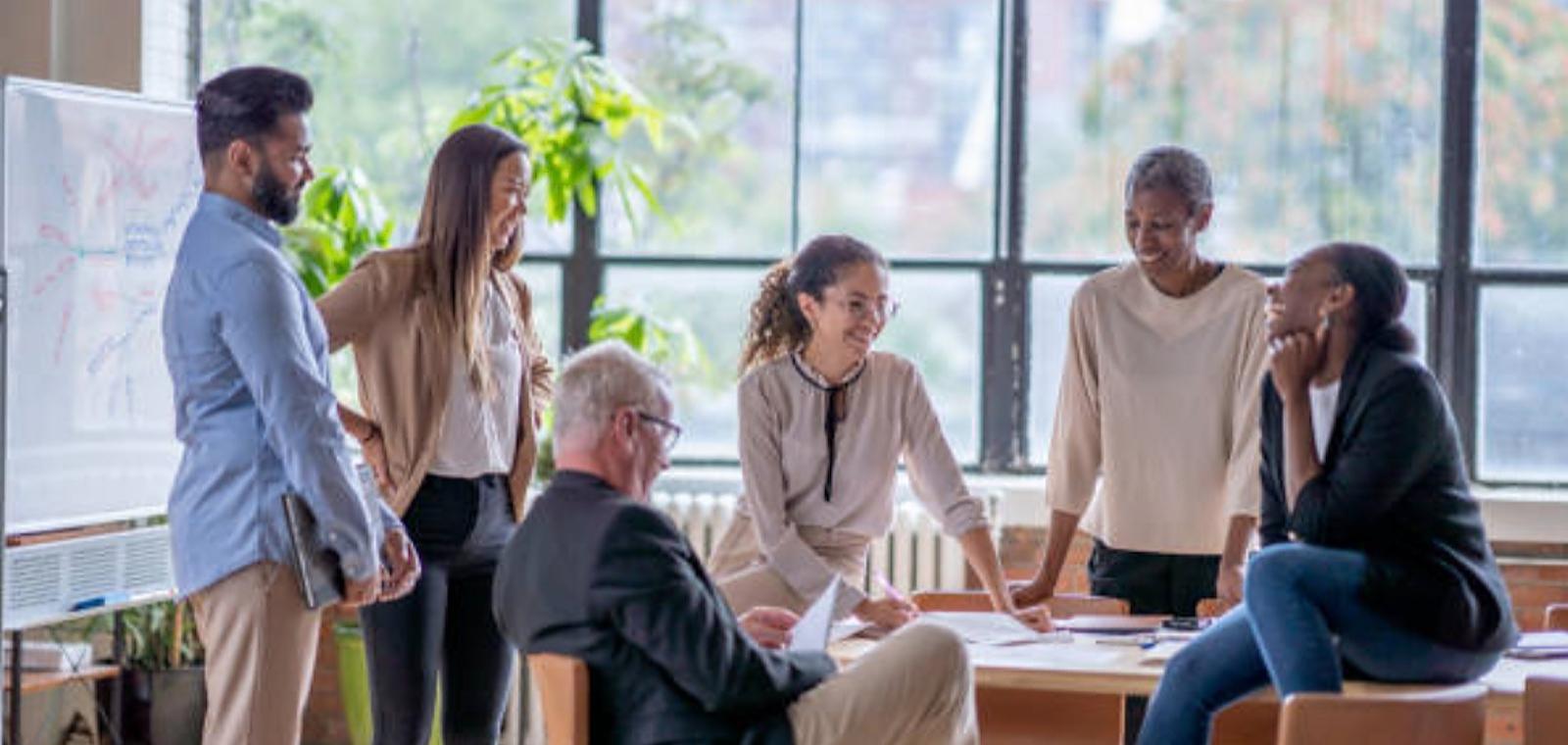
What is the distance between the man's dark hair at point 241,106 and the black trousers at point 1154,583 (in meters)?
1.92

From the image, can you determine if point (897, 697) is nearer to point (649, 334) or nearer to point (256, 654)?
point (256, 654)

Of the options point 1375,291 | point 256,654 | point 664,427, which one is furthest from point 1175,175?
point 256,654

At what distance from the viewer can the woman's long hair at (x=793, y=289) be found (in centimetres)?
405

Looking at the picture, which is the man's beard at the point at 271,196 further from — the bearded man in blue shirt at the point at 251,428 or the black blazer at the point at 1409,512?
the black blazer at the point at 1409,512

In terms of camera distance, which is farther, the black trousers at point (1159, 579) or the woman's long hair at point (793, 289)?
the black trousers at point (1159, 579)

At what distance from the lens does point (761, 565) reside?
13.0 ft

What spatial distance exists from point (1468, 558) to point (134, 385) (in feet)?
10.5

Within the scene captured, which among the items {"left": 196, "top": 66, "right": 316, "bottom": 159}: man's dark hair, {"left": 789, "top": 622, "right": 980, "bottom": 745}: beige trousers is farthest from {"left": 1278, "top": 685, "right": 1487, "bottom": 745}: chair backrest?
{"left": 196, "top": 66, "right": 316, "bottom": 159}: man's dark hair

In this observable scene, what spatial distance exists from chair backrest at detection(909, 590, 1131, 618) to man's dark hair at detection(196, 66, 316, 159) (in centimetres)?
165

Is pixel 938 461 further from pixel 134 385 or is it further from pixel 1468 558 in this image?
pixel 134 385

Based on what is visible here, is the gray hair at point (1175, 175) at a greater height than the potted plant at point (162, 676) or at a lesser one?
greater

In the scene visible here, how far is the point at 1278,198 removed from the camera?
602 cm

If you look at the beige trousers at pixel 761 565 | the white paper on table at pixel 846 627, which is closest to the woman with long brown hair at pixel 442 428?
the beige trousers at pixel 761 565

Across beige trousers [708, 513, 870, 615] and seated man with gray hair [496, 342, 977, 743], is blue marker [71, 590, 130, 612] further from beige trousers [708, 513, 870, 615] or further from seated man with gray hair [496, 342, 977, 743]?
seated man with gray hair [496, 342, 977, 743]
